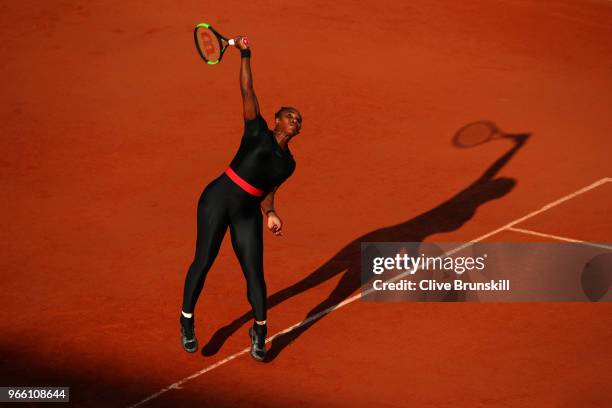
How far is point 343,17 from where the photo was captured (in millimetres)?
21609

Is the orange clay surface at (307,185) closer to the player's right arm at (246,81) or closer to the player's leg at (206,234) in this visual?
the player's leg at (206,234)

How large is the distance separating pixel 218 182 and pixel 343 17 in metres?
11.8

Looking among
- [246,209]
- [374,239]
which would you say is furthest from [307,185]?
[246,209]

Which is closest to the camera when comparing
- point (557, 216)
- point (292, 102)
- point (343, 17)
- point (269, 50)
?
point (557, 216)

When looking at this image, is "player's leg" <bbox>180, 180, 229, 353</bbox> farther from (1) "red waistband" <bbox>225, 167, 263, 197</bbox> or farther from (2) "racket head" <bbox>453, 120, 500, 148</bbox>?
(2) "racket head" <bbox>453, 120, 500, 148</bbox>

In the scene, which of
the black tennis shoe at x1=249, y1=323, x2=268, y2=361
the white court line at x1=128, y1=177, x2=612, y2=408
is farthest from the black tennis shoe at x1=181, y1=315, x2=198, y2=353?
the black tennis shoe at x1=249, y1=323, x2=268, y2=361

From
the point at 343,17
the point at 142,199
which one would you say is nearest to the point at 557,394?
the point at 142,199

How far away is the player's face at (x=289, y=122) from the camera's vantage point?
1026cm

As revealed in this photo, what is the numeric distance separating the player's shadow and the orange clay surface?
3cm

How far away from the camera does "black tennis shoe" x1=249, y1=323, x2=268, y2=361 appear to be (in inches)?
419

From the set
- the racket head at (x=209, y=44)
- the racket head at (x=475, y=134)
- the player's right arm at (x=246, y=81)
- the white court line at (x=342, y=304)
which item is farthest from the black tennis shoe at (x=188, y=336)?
the racket head at (x=475, y=134)

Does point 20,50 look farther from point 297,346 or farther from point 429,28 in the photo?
point 297,346

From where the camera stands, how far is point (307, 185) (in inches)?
604

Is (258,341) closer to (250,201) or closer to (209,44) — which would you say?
(250,201)
